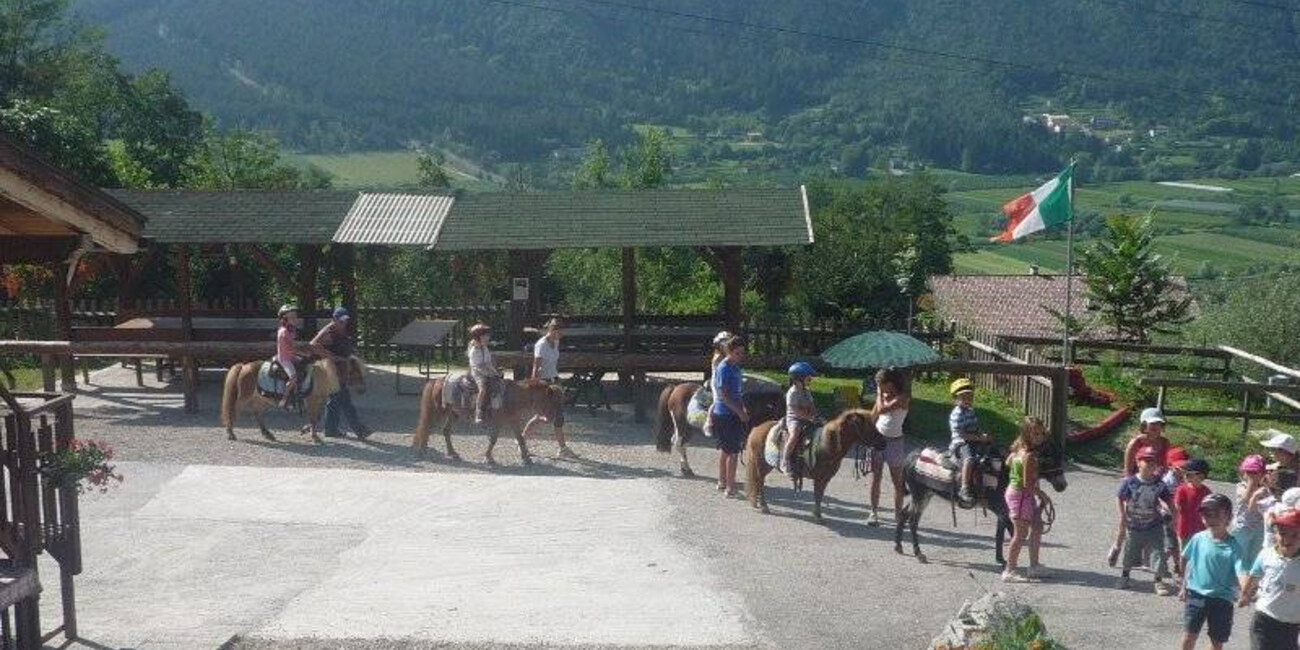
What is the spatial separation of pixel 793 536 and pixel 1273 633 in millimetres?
4867

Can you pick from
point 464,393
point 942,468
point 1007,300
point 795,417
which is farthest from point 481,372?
point 1007,300

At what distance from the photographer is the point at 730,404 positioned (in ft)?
41.8

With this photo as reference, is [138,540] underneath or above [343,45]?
underneath

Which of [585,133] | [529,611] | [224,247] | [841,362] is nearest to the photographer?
[529,611]

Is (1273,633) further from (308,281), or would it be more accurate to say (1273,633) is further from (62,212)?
(308,281)

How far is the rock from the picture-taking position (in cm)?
735

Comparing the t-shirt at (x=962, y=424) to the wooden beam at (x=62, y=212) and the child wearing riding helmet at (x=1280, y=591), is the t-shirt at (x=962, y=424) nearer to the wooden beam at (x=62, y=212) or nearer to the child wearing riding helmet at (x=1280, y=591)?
the child wearing riding helmet at (x=1280, y=591)

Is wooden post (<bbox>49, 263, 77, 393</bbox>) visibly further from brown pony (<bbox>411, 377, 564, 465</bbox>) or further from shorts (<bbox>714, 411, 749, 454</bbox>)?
shorts (<bbox>714, 411, 749, 454</bbox>)

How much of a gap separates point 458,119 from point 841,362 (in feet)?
349

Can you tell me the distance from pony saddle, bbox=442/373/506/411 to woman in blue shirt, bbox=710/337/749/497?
107 inches

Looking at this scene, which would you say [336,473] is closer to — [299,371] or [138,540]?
[299,371]


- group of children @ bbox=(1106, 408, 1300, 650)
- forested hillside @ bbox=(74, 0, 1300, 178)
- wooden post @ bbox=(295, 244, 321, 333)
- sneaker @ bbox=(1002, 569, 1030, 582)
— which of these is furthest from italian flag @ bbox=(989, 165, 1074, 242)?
forested hillside @ bbox=(74, 0, 1300, 178)


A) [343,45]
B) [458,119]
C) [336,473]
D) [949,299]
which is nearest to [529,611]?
[336,473]

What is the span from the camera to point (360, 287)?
33.4 meters
